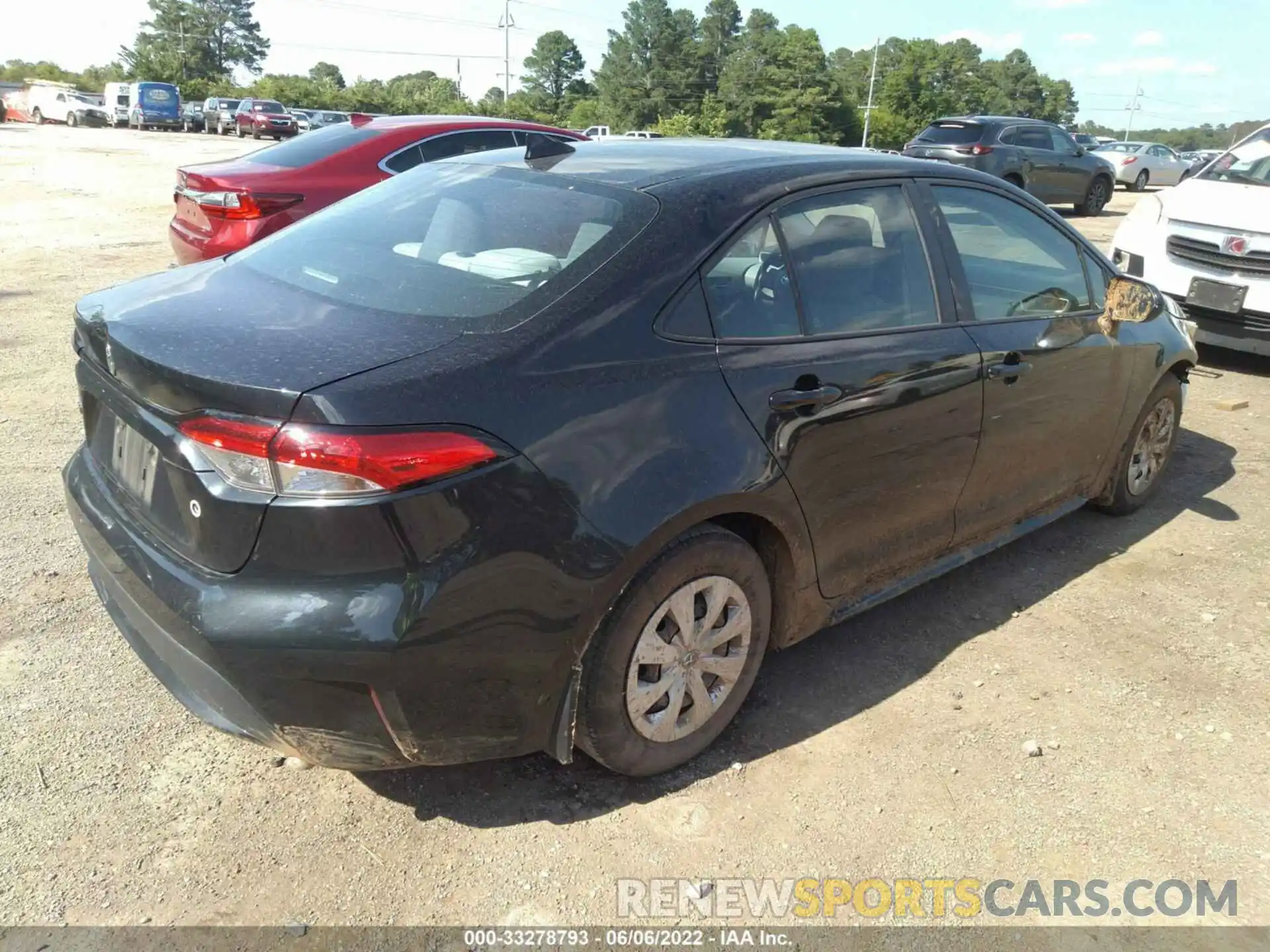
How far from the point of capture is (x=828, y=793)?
272cm

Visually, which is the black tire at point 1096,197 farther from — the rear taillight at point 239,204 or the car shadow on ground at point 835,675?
the rear taillight at point 239,204

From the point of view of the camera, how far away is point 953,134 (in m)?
16.4

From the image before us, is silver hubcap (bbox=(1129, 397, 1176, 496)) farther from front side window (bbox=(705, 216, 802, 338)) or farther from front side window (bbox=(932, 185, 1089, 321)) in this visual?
front side window (bbox=(705, 216, 802, 338))

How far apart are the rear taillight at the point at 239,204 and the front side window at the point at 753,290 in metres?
4.83

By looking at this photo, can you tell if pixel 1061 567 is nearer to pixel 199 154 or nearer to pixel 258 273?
pixel 258 273

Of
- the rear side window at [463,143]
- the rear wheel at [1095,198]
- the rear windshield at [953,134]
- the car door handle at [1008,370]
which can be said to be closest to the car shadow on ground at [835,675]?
the car door handle at [1008,370]

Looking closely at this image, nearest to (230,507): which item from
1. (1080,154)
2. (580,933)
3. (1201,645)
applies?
(580,933)

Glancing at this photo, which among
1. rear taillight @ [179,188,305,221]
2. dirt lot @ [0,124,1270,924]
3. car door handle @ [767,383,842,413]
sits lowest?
dirt lot @ [0,124,1270,924]

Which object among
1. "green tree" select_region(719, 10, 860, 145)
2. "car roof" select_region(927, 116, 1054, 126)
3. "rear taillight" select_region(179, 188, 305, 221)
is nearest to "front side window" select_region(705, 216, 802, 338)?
"rear taillight" select_region(179, 188, 305, 221)

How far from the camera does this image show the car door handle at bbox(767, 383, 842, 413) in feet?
8.85

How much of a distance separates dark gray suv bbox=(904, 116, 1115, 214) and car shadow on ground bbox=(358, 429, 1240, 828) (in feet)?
40.4

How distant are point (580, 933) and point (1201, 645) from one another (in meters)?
2.66

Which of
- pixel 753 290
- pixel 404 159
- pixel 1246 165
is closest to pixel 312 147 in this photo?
pixel 404 159

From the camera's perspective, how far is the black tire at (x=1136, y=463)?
4.44m
